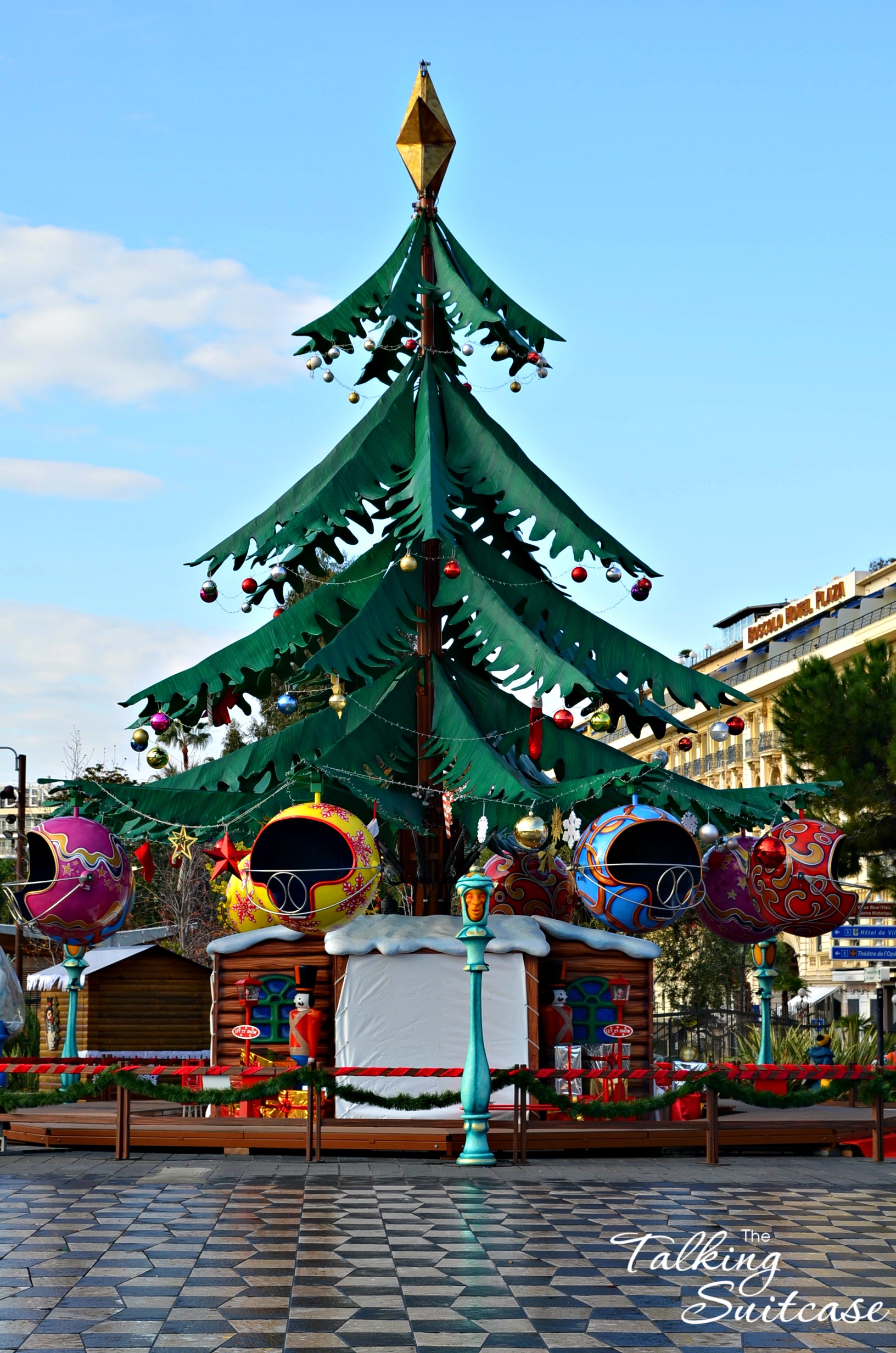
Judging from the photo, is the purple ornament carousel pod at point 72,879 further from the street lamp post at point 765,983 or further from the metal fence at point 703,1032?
the street lamp post at point 765,983

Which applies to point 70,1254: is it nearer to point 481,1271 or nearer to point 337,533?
point 481,1271

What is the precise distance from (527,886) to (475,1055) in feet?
21.6

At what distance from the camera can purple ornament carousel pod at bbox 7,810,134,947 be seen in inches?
746

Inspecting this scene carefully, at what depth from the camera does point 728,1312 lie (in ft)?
28.9

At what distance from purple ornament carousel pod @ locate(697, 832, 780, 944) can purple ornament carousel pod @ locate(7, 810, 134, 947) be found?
7395 mm

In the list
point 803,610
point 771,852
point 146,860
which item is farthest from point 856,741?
point 803,610

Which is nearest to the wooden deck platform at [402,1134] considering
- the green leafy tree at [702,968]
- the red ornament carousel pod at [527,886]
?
the red ornament carousel pod at [527,886]

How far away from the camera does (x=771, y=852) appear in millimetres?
19500

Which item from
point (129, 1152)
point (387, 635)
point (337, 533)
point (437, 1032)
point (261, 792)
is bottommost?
point (129, 1152)

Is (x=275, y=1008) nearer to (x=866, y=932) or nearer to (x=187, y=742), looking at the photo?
(x=866, y=932)

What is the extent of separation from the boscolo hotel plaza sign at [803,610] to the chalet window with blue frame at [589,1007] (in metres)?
46.7

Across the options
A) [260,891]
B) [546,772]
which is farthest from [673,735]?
[260,891]

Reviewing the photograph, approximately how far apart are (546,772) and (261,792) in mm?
4567

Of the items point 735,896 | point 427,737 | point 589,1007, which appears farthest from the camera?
point 427,737
